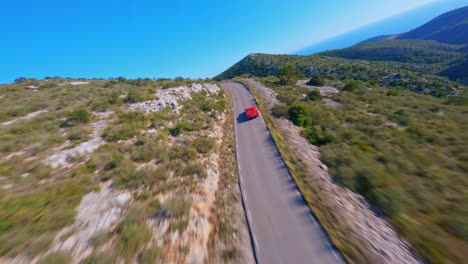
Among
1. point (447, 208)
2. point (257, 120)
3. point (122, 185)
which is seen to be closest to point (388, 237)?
point (447, 208)

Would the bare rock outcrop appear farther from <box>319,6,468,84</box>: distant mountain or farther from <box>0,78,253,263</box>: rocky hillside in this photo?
<box>319,6,468,84</box>: distant mountain

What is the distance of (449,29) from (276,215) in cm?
23930

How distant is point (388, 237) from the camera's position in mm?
6688

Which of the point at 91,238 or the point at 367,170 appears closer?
the point at 91,238

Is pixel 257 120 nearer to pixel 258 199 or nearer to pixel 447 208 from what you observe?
pixel 258 199

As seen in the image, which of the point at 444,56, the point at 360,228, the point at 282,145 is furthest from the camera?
the point at 444,56

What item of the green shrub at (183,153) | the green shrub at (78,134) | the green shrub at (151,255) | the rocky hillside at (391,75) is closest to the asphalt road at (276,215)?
the green shrub at (183,153)

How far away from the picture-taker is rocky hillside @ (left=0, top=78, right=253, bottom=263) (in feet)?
22.3

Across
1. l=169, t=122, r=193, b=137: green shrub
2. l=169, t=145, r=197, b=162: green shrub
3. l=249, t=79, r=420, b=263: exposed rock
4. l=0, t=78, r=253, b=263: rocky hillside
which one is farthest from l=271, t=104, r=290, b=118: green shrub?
l=169, t=145, r=197, b=162: green shrub

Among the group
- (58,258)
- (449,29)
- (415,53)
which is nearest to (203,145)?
(58,258)

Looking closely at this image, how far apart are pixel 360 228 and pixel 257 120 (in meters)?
14.1

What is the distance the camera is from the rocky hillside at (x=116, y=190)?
6.80 meters

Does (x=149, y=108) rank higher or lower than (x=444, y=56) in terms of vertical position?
higher

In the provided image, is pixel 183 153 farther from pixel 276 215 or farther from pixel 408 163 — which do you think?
pixel 408 163
